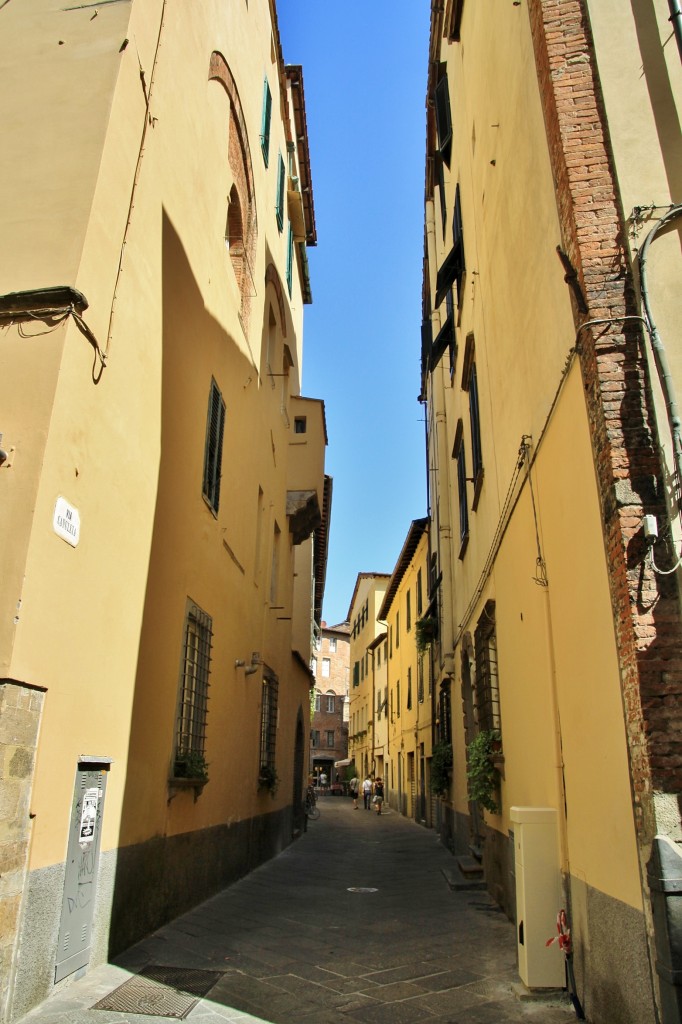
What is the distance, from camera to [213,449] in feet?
27.3

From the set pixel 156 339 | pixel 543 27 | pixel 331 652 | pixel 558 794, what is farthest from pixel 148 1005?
pixel 331 652

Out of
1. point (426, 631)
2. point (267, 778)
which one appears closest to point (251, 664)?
point (267, 778)

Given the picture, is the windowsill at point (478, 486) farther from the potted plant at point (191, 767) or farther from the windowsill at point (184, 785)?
the windowsill at point (184, 785)

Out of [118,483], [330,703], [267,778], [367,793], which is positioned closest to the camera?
[118,483]

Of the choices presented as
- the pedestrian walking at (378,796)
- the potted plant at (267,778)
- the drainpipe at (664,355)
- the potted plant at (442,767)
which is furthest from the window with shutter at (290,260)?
the pedestrian walking at (378,796)

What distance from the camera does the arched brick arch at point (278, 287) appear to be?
12.7m

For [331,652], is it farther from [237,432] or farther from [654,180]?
[654,180]

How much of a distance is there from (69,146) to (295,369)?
444 inches

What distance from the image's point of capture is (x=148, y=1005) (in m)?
4.34

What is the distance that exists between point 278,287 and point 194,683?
28.2ft

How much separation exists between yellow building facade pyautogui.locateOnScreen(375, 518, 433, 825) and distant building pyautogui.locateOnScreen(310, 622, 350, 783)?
20.8 m

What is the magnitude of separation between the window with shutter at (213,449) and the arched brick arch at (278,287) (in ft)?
15.5

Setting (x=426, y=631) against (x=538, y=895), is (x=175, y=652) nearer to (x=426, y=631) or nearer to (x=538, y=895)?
(x=538, y=895)

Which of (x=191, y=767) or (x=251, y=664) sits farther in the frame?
(x=251, y=664)
